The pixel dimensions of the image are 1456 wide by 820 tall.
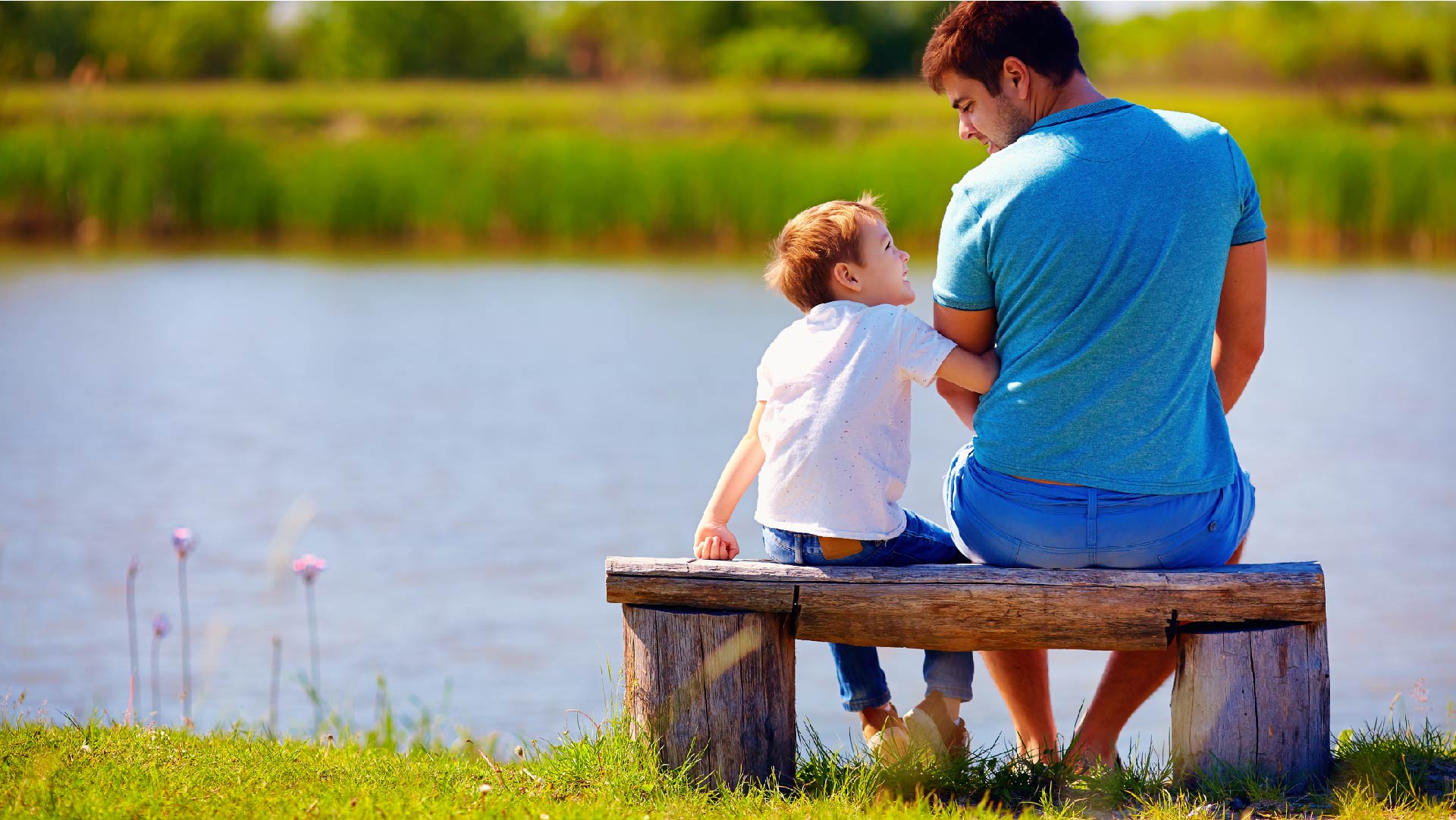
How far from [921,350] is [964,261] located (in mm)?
173

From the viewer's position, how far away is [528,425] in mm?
8672

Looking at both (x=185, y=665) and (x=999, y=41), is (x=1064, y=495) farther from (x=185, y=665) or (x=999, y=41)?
(x=185, y=665)

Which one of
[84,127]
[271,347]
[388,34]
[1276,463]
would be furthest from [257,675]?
[388,34]

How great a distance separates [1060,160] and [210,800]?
5.96 feet

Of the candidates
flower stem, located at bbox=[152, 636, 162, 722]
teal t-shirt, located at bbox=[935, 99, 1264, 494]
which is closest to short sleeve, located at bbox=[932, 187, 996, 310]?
teal t-shirt, located at bbox=[935, 99, 1264, 494]

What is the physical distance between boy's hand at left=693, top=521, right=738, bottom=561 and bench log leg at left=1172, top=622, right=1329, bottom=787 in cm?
82

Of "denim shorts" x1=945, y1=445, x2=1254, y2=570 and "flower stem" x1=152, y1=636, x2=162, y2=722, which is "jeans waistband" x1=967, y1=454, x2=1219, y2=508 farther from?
"flower stem" x1=152, y1=636, x2=162, y2=722

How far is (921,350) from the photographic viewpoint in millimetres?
2547

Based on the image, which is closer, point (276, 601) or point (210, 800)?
point (210, 800)

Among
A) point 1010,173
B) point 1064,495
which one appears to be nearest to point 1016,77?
point 1010,173

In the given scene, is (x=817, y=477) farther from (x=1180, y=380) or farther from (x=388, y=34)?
(x=388, y=34)

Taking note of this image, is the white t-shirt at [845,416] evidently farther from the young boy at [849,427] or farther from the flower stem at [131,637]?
the flower stem at [131,637]

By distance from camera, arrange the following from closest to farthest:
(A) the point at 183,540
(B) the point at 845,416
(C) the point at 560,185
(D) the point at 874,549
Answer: (B) the point at 845,416, (D) the point at 874,549, (A) the point at 183,540, (C) the point at 560,185

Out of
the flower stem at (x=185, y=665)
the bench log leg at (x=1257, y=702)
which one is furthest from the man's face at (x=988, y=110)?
the flower stem at (x=185, y=665)
